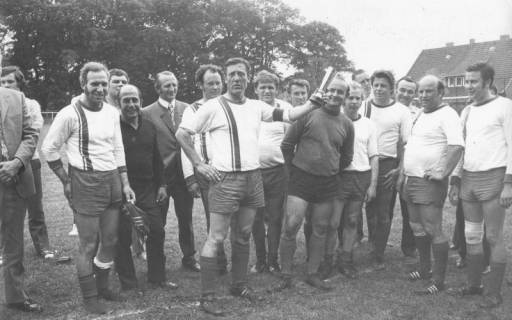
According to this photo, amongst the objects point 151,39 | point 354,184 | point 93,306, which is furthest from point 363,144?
point 151,39

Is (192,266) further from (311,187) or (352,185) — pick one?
(352,185)

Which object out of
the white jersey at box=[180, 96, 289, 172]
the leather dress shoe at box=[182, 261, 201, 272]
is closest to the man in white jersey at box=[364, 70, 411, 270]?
the white jersey at box=[180, 96, 289, 172]

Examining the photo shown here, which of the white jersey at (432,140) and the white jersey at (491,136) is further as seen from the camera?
the white jersey at (432,140)

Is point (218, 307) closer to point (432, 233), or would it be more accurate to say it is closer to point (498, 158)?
point (432, 233)

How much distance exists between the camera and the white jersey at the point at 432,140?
16.1 ft

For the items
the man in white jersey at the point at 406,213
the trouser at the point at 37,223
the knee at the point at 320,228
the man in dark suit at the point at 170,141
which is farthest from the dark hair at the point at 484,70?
the trouser at the point at 37,223

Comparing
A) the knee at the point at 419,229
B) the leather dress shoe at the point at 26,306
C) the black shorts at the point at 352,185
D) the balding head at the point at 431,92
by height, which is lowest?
the leather dress shoe at the point at 26,306

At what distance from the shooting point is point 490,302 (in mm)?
4609

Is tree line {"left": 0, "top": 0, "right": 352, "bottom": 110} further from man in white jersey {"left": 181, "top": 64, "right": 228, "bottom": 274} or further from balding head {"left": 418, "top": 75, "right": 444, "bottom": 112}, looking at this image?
balding head {"left": 418, "top": 75, "right": 444, "bottom": 112}

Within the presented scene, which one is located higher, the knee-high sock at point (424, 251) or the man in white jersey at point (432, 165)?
the man in white jersey at point (432, 165)

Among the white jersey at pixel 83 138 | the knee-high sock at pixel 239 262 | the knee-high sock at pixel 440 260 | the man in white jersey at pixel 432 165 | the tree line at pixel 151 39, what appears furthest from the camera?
the tree line at pixel 151 39

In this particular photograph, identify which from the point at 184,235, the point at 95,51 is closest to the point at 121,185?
the point at 184,235

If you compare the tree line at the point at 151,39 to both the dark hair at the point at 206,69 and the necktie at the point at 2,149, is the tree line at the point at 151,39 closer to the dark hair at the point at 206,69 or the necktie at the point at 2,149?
the dark hair at the point at 206,69

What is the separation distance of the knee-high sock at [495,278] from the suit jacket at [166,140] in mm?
3560
